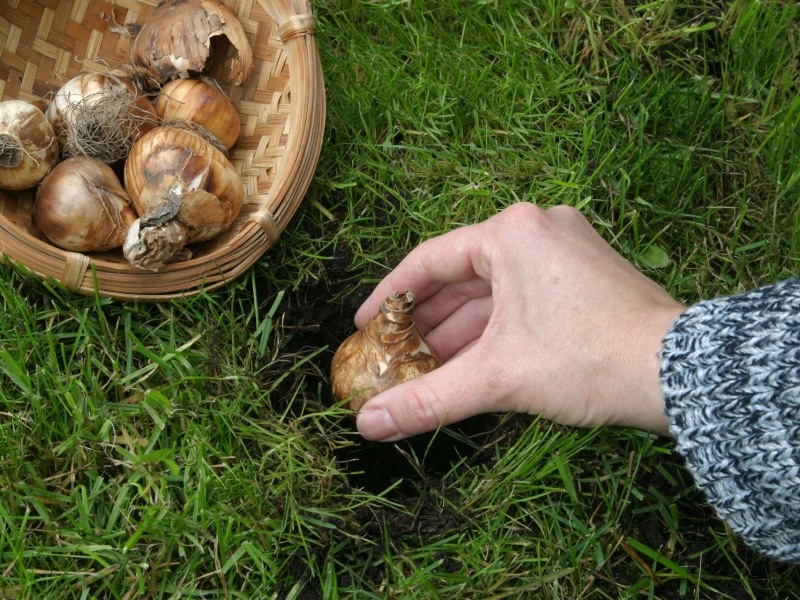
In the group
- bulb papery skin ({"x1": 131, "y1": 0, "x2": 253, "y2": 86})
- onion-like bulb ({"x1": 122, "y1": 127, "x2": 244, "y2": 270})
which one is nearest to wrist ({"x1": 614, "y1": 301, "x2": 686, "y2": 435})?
onion-like bulb ({"x1": 122, "y1": 127, "x2": 244, "y2": 270})

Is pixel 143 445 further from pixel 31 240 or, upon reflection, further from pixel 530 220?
pixel 530 220

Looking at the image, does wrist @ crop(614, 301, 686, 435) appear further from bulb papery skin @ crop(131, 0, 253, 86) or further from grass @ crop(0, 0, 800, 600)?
bulb papery skin @ crop(131, 0, 253, 86)

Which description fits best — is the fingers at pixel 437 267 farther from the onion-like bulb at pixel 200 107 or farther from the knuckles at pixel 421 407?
the onion-like bulb at pixel 200 107

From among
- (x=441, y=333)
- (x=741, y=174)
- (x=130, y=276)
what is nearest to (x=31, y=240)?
(x=130, y=276)

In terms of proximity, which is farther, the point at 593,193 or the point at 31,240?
the point at 593,193

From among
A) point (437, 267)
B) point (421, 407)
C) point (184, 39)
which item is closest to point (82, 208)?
point (184, 39)
